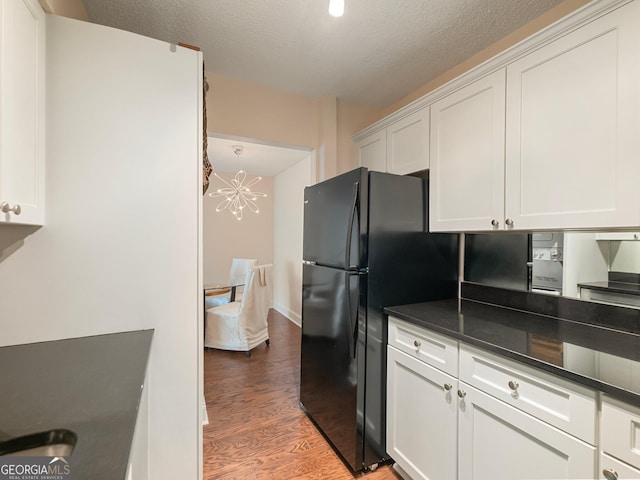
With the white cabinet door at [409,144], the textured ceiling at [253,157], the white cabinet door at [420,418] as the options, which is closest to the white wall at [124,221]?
the white cabinet door at [420,418]

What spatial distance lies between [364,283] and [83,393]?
4.07 ft

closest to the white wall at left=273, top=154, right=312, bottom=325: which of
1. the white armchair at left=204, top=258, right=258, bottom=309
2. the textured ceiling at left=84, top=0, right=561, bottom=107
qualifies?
the white armchair at left=204, top=258, right=258, bottom=309

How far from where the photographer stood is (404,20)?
65.2 inches

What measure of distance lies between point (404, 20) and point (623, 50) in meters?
1.03

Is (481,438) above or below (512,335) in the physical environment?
below

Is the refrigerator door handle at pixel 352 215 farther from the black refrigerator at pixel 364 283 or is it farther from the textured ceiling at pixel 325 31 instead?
the textured ceiling at pixel 325 31

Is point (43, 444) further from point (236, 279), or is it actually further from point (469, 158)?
point (236, 279)

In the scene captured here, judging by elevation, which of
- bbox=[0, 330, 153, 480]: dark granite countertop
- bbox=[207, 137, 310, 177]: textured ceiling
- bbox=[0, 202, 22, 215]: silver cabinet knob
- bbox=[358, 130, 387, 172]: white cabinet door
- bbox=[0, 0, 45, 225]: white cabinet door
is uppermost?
bbox=[207, 137, 310, 177]: textured ceiling

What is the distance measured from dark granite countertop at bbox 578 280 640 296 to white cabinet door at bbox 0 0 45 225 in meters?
2.29

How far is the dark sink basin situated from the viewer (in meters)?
0.62

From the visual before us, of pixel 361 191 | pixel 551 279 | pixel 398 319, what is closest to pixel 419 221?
pixel 361 191

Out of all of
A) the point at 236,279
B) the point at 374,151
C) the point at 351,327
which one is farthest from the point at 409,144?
the point at 236,279

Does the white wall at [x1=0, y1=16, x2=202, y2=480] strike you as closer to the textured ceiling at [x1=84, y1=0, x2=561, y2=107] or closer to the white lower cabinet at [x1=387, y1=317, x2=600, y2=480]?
the textured ceiling at [x1=84, y1=0, x2=561, y2=107]

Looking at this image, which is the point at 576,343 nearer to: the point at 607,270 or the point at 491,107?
the point at 607,270
